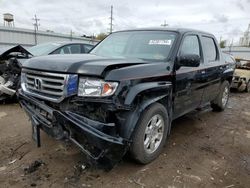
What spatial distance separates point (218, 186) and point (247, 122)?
3.13m

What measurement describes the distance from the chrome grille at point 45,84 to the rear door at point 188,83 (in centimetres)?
174

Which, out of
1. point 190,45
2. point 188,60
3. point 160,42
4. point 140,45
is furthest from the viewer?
point 190,45

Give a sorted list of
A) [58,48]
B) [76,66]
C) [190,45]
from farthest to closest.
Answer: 1. [58,48]
2. [190,45]
3. [76,66]

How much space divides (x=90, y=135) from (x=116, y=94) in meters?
0.50

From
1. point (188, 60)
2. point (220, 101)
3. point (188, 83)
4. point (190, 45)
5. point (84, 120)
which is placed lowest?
point (220, 101)

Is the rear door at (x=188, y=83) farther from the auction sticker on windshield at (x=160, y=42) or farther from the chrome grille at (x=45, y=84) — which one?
the chrome grille at (x=45, y=84)

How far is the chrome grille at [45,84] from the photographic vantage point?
8.66 feet

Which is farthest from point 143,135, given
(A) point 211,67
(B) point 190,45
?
(A) point 211,67

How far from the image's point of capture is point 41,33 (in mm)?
16078

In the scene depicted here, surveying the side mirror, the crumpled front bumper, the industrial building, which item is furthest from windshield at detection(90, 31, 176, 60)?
the industrial building

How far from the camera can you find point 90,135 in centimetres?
243

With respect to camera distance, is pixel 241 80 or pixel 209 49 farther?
pixel 241 80

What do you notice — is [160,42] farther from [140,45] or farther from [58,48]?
[58,48]

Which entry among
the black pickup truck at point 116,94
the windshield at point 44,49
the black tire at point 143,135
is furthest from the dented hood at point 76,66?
the windshield at point 44,49
